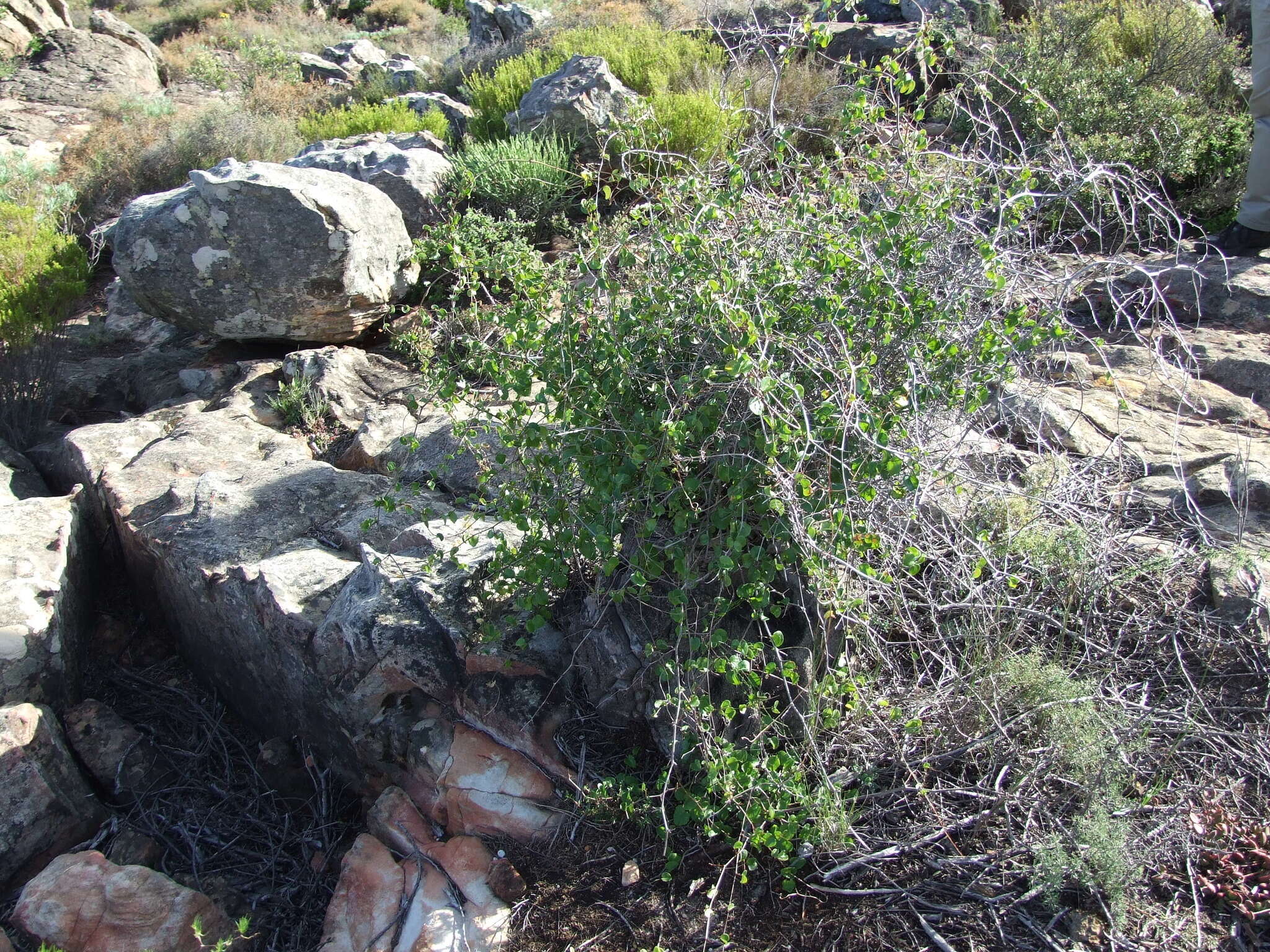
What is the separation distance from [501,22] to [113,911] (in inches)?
502

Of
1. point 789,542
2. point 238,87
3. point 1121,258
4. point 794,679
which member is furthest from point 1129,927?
point 238,87

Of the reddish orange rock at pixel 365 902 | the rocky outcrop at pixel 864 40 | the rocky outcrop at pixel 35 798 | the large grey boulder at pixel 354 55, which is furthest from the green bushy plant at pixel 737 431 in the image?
the large grey boulder at pixel 354 55

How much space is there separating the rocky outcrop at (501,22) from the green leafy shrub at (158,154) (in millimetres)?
4556

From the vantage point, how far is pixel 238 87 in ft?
38.0

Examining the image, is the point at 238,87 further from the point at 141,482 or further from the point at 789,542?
the point at 789,542

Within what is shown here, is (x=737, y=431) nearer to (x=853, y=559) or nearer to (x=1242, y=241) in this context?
(x=853, y=559)

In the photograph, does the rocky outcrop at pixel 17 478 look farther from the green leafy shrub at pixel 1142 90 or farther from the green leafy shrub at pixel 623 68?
the green leafy shrub at pixel 1142 90

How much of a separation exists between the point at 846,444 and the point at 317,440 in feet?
10.1

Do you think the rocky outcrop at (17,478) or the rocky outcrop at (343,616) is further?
the rocky outcrop at (17,478)

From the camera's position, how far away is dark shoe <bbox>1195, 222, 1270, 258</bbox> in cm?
498

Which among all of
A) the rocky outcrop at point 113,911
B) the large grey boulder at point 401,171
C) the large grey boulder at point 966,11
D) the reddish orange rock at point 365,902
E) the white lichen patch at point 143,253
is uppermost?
the large grey boulder at point 966,11

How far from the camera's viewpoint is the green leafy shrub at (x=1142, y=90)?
556 cm

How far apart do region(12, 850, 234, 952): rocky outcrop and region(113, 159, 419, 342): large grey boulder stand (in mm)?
3042

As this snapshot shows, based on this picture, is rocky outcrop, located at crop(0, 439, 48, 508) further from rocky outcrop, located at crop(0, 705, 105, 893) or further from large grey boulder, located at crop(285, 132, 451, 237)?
large grey boulder, located at crop(285, 132, 451, 237)
